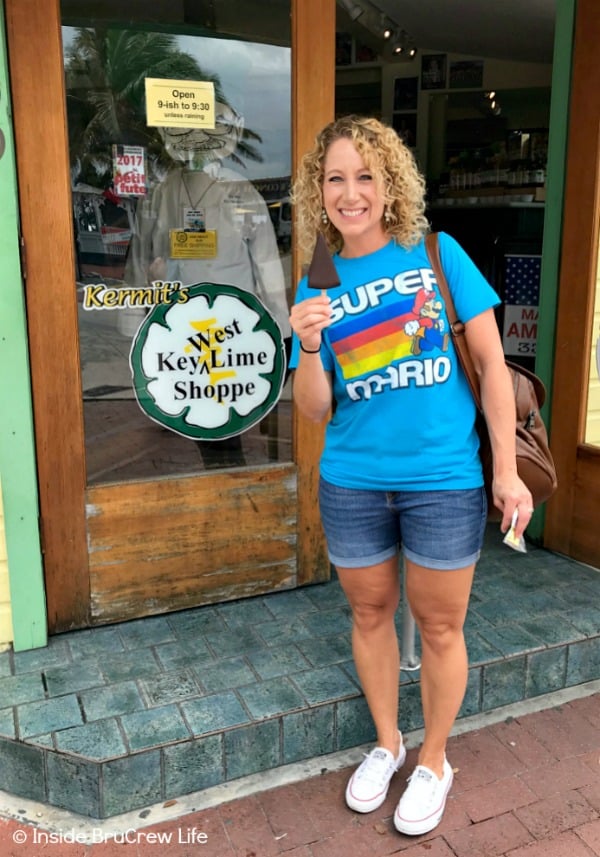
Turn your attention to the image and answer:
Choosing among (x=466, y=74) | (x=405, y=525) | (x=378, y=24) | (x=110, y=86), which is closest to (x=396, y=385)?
(x=405, y=525)

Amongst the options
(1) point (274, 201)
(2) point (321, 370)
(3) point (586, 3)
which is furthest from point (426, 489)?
(3) point (586, 3)

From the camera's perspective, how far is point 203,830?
2.27m

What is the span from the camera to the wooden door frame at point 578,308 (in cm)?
336

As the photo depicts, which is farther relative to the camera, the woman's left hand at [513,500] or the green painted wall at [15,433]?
the green painted wall at [15,433]

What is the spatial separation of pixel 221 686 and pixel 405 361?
1322mm

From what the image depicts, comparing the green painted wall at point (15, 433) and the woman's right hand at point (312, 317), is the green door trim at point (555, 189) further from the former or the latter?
the green painted wall at point (15, 433)

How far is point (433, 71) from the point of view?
7.77 metres

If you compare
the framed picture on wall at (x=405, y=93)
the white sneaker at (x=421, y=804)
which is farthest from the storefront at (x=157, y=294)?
the framed picture on wall at (x=405, y=93)

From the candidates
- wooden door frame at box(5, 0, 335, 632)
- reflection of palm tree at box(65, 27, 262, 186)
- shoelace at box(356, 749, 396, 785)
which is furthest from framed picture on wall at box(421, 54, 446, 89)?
shoelace at box(356, 749, 396, 785)

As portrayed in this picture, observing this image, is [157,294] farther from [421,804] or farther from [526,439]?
[421,804]

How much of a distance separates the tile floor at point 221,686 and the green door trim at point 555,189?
38.1 inches

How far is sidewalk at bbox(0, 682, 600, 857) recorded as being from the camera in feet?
7.22

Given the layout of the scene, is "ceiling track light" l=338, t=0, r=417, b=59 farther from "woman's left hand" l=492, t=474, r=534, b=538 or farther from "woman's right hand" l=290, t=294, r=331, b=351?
"woman's left hand" l=492, t=474, r=534, b=538

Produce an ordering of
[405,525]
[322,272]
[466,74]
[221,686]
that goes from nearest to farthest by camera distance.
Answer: [322,272]
[405,525]
[221,686]
[466,74]
